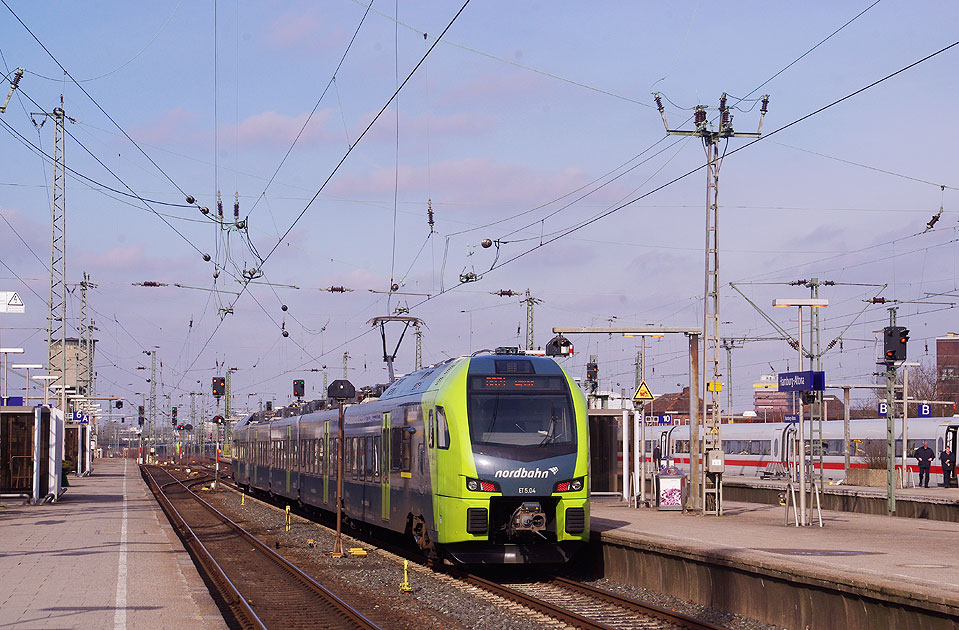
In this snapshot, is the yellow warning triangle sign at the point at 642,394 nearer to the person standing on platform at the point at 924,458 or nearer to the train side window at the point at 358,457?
the train side window at the point at 358,457

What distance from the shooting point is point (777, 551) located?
1623 centimetres

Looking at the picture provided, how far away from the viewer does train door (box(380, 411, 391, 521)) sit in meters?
20.9

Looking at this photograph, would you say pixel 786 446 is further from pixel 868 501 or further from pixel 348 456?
pixel 348 456

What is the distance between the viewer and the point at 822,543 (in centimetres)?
1784

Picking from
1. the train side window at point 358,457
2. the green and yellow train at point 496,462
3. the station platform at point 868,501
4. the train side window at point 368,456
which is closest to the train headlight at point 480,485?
the green and yellow train at point 496,462

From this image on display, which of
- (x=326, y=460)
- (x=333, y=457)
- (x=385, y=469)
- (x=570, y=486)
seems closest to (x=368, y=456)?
(x=385, y=469)

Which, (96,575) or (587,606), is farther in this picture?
(96,575)

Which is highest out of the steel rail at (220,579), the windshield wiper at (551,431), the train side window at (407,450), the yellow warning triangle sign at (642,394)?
the yellow warning triangle sign at (642,394)

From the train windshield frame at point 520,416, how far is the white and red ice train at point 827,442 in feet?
78.4

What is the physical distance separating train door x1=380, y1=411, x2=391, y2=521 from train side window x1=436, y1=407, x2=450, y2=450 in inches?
137

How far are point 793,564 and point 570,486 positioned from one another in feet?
15.4

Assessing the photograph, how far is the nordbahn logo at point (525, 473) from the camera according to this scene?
55.1 feet

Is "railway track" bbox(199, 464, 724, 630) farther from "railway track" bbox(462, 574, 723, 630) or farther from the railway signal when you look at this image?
the railway signal

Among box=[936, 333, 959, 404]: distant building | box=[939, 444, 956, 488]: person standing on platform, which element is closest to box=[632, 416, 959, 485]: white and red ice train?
box=[939, 444, 956, 488]: person standing on platform
